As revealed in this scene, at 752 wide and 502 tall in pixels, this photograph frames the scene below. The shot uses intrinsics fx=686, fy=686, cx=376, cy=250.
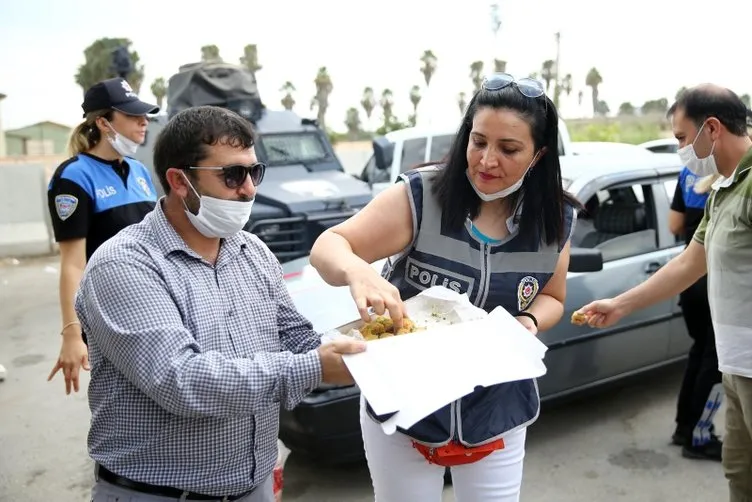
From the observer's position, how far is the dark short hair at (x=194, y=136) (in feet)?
6.04

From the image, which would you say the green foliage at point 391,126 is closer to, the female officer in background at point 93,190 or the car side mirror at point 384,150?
the car side mirror at point 384,150

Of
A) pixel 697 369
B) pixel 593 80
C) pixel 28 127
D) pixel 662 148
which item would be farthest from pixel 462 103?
pixel 593 80

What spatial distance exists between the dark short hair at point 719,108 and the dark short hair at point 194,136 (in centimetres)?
238

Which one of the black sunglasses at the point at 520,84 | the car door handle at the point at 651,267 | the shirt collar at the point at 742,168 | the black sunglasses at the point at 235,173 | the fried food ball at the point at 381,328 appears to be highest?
the black sunglasses at the point at 520,84

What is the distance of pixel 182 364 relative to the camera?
1.60 meters

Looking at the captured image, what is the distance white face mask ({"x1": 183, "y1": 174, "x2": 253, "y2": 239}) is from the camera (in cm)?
189

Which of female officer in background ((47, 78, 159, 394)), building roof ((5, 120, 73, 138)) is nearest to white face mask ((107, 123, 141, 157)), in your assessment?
female officer in background ((47, 78, 159, 394))

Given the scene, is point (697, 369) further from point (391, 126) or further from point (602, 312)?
point (391, 126)

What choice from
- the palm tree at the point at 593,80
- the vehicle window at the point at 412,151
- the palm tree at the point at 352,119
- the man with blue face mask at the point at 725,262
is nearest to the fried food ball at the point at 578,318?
the man with blue face mask at the point at 725,262

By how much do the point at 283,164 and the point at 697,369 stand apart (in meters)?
6.12

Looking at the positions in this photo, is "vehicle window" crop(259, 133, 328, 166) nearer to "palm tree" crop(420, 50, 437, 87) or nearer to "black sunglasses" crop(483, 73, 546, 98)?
"black sunglasses" crop(483, 73, 546, 98)

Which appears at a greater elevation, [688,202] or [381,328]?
[381,328]

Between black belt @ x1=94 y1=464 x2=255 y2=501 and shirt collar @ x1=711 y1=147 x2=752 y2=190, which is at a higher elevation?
Result: shirt collar @ x1=711 y1=147 x2=752 y2=190

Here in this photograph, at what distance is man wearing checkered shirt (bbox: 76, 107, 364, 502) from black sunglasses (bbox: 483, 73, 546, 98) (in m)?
0.76
